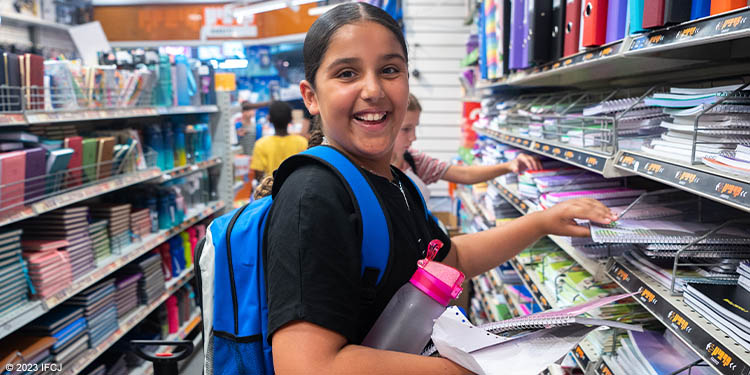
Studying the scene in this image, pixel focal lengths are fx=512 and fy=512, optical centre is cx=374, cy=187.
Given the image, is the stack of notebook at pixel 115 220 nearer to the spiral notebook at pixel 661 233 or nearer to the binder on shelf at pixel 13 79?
the binder on shelf at pixel 13 79

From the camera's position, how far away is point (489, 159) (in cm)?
371

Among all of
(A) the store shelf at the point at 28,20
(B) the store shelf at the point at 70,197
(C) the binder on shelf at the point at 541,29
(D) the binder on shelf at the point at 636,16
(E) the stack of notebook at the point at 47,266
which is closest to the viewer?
(D) the binder on shelf at the point at 636,16

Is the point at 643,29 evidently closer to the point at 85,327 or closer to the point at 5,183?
the point at 5,183

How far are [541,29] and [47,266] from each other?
2.60 metres

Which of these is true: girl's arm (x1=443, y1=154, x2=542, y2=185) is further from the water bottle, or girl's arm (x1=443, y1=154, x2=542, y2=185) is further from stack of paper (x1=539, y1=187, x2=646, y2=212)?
the water bottle

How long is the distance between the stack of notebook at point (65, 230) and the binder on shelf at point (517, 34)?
8.38ft

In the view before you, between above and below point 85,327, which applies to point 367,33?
above

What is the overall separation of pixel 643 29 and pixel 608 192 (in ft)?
2.16

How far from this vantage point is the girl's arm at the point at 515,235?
1.52 metres

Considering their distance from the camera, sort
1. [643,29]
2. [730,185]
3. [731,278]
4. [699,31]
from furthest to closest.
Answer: [643,29], [731,278], [699,31], [730,185]

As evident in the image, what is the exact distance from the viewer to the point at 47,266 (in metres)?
2.56

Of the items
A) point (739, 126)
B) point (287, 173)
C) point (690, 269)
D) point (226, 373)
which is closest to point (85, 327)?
point (226, 373)

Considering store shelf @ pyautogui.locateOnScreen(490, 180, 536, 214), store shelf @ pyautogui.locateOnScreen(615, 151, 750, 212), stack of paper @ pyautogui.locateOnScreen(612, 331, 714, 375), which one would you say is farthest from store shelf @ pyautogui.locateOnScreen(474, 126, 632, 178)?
stack of paper @ pyautogui.locateOnScreen(612, 331, 714, 375)

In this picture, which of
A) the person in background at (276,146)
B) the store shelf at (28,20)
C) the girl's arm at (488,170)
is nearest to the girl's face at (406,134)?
the girl's arm at (488,170)
